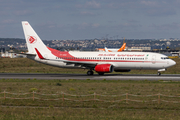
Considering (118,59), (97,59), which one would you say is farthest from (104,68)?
(97,59)

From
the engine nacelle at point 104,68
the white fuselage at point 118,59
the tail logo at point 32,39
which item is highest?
the tail logo at point 32,39

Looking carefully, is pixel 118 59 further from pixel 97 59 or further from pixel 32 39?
pixel 32 39

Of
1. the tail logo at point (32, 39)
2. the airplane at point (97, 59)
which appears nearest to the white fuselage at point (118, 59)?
the airplane at point (97, 59)

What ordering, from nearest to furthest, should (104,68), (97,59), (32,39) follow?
(104,68) < (97,59) < (32,39)

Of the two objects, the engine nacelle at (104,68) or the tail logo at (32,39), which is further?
the tail logo at (32,39)

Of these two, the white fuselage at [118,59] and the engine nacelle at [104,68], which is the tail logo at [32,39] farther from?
the engine nacelle at [104,68]

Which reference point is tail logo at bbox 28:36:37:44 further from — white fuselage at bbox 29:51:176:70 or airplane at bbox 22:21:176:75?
white fuselage at bbox 29:51:176:70

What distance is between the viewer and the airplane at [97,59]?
51.5 m

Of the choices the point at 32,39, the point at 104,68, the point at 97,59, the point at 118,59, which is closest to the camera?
the point at 104,68

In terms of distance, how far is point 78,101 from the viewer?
27.0m

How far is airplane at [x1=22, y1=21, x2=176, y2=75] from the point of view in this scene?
A: 169ft

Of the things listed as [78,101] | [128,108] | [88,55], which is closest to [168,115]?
[128,108]

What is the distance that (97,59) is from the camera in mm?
54594

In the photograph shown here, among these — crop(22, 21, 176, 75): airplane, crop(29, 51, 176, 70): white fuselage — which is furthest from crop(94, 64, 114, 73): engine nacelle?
crop(29, 51, 176, 70): white fuselage
